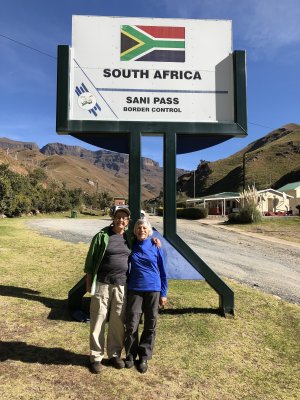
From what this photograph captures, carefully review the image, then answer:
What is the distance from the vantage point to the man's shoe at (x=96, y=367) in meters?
3.79

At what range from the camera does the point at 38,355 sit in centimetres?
414

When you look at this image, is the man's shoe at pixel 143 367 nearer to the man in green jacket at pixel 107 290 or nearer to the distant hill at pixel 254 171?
the man in green jacket at pixel 107 290

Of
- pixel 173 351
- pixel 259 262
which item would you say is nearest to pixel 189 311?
pixel 173 351

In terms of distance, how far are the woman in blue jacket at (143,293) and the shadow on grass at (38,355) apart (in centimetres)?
58

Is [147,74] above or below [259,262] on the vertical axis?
above

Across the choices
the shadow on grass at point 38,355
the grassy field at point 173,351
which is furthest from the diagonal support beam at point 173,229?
the shadow on grass at point 38,355

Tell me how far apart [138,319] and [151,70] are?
3.63 meters

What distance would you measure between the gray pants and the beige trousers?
0.08 meters

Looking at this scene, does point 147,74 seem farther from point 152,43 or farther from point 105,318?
point 105,318

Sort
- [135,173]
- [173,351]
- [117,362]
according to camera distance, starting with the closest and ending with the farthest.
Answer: [117,362]
[173,351]
[135,173]

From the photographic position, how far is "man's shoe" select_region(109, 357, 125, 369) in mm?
3906

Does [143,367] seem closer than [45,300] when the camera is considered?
Yes

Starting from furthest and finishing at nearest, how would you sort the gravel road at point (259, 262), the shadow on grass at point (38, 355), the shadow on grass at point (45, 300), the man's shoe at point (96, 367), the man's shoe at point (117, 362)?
the gravel road at point (259, 262) < the shadow on grass at point (45, 300) < the shadow on grass at point (38, 355) < the man's shoe at point (117, 362) < the man's shoe at point (96, 367)

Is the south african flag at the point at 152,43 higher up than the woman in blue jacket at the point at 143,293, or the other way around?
the south african flag at the point at 152,43
